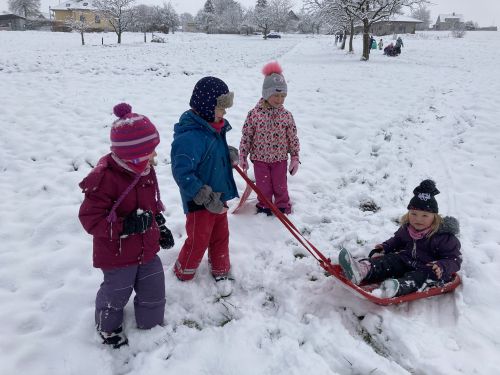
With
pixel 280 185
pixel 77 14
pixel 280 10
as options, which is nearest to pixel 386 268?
pixel 280 185

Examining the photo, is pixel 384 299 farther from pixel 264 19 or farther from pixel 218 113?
pixel 264 19

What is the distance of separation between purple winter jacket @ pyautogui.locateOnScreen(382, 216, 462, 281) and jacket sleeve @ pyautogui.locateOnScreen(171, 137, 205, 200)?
205 cm

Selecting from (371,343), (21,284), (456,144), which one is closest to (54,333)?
(21,284)

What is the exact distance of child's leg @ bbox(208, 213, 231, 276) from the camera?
3.42 metres

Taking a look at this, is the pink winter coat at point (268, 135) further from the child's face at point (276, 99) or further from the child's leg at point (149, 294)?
the child's leg at point (149, 294)

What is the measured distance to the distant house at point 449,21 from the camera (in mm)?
83062

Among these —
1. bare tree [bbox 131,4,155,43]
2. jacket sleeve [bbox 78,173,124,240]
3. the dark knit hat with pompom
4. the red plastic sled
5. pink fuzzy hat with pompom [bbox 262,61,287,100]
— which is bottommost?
the red plastic sled

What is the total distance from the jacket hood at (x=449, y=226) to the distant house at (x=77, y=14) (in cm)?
6557

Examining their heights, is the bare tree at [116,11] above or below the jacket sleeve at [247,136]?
above

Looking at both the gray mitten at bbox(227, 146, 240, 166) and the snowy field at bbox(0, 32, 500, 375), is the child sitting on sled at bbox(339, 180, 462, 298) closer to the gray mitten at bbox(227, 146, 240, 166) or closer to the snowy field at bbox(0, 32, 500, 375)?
the snowy field at bbox(0, 32, 500, 375)

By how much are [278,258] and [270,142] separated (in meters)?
1.34

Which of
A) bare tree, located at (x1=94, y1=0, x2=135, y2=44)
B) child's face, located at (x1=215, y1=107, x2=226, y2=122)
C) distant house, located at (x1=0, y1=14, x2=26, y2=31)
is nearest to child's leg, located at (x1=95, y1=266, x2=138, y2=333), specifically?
child's face, located at (x1=215, y1=107, x2=226, y2=122)

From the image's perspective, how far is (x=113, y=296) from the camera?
2627 millimetres

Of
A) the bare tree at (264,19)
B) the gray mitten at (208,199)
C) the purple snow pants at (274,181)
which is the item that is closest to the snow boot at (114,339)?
the gray mitten at (208,199)
